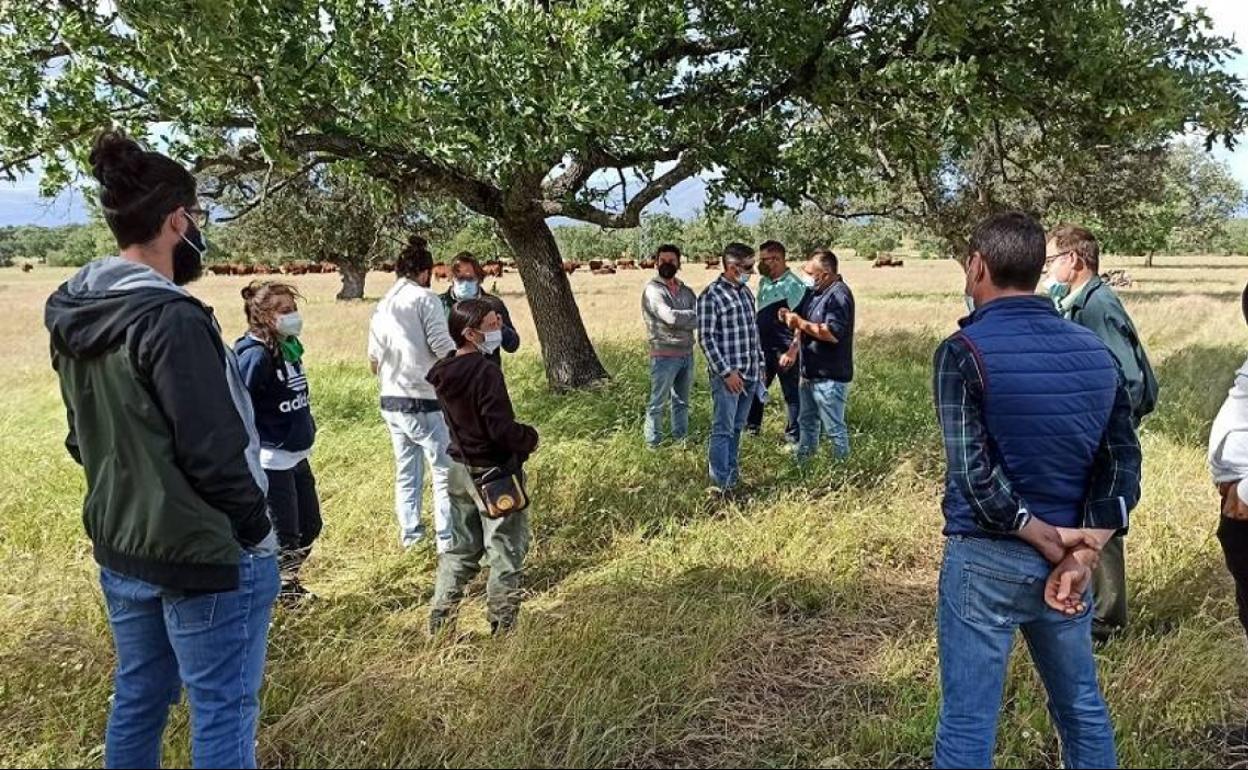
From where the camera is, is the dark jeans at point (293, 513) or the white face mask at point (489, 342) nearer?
the white face mask at point (489, 342)

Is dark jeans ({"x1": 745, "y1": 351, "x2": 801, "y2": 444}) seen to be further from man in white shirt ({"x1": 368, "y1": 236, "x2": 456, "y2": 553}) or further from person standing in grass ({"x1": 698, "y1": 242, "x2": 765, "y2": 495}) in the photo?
man in white shirt ({"x1": 368, "y1": 236, "x2": 456, "y2": 553})

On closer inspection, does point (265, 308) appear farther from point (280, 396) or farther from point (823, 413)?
point (823, 413)

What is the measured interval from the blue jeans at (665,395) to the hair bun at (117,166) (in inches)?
221

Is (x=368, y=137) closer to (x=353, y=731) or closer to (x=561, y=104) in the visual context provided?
(x=561, y=104)

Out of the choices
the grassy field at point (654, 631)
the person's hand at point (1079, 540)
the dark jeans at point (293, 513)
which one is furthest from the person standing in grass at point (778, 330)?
the person's hand at point (1079, 540)

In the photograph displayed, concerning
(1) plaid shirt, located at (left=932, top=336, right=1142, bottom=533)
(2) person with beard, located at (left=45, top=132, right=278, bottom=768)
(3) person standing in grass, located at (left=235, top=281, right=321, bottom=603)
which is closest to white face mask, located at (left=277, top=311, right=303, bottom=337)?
(3) person standing in grass, located at (left=235, top=281, right=321, bottom=603)

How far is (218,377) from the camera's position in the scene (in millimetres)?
2205

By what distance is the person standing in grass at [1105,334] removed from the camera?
3814 mm

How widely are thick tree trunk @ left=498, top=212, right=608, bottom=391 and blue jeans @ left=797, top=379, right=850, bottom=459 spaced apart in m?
3.62

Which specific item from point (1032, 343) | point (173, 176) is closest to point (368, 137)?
point (173, 176)

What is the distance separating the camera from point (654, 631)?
13.0 ft

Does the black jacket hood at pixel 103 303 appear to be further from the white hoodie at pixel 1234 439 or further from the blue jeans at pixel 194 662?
the white hoodie at pixel 1234 439

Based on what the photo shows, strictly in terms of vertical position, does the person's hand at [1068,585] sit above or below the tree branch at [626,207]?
below

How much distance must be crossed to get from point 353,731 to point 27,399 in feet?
34.9
